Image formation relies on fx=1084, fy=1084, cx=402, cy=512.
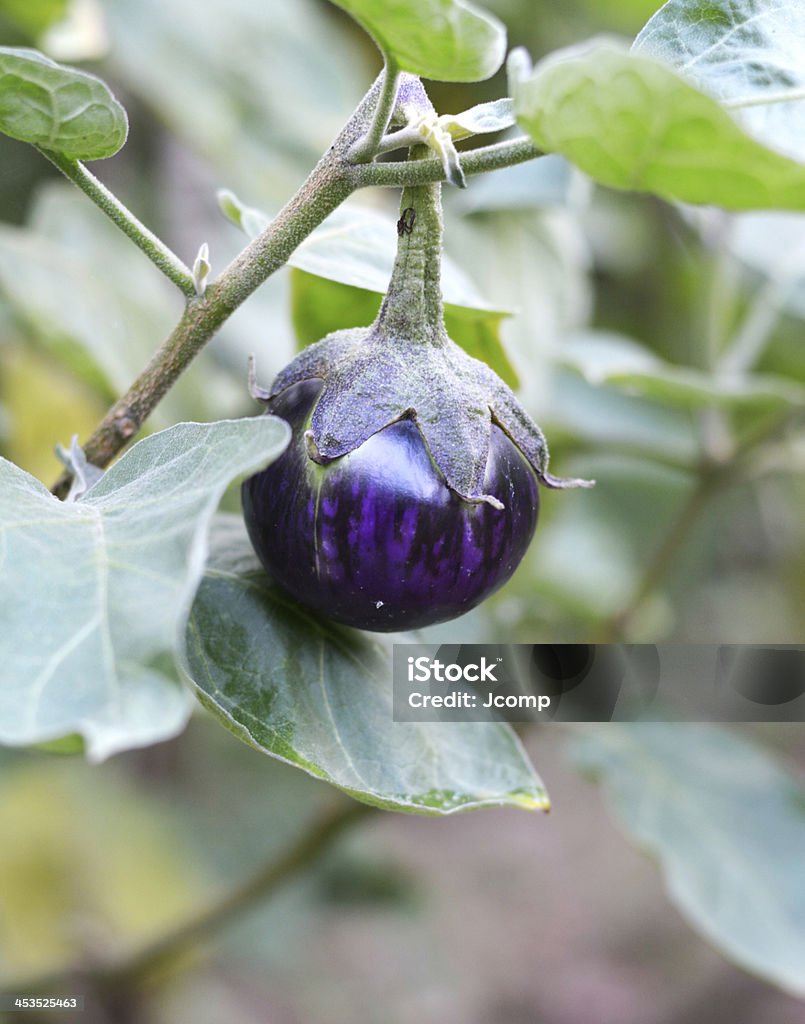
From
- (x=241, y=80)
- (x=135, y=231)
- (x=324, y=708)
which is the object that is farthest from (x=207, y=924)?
(x=241, y=80)

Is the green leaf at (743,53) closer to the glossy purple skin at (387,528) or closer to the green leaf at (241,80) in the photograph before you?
the glossy purple skin at (387,528)

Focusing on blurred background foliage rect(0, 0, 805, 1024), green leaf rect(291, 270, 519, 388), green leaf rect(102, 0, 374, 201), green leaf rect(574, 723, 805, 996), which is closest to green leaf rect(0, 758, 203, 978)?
blurred background foliage rect(0, 0, 805, 1024)

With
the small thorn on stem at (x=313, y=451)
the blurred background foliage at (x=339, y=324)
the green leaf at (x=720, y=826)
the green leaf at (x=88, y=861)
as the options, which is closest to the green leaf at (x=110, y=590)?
the small thorn on stem at (x=313, y=451)

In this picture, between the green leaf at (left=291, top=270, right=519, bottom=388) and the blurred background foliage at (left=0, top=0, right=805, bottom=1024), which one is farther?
the blurred background foliage at (left=0, top=0, right=805, bottom=1024)

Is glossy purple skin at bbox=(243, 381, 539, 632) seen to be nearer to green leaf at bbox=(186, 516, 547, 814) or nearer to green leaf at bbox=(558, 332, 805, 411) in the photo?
green leaf at bbox=(186, 516, 547, 814)

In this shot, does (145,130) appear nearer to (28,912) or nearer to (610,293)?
(610,293)

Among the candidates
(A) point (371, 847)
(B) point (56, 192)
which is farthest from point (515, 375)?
(A) point (371, 847)

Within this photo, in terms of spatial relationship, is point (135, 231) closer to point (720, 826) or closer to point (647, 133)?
point (647, 133)
